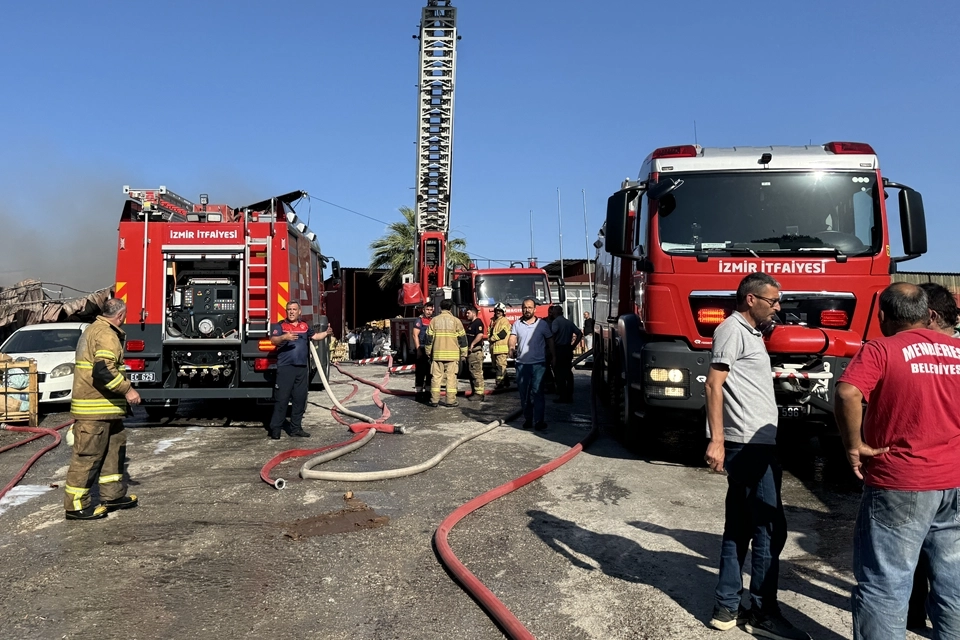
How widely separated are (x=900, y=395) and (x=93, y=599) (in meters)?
4.04

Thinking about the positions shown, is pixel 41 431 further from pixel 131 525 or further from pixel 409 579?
pixel 409 579

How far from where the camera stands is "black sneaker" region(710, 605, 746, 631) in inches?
146

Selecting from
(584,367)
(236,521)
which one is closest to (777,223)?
(236,521)

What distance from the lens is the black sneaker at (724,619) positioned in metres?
3.71

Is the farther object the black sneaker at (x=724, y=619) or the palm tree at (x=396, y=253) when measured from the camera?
the palm tree at (x=396, y=253)

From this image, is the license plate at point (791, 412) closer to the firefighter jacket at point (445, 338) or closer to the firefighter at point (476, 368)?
the firefighter jacket at point (445, 338)

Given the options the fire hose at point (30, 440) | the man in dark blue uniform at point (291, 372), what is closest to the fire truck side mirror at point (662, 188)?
the man in dark blue uniform at point (291, 372)

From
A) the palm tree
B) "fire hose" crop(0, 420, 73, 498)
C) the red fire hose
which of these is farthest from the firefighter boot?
the palm tree

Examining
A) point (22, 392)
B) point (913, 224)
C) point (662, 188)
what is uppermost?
point (662, 188)

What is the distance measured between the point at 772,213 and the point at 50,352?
1028 centimetres

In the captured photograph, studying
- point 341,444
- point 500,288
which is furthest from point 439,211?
point 341,444

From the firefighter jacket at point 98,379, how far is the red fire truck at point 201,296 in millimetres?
3556

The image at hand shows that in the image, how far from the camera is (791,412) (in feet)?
21.5

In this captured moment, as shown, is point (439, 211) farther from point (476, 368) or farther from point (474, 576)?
point (474, 576)
